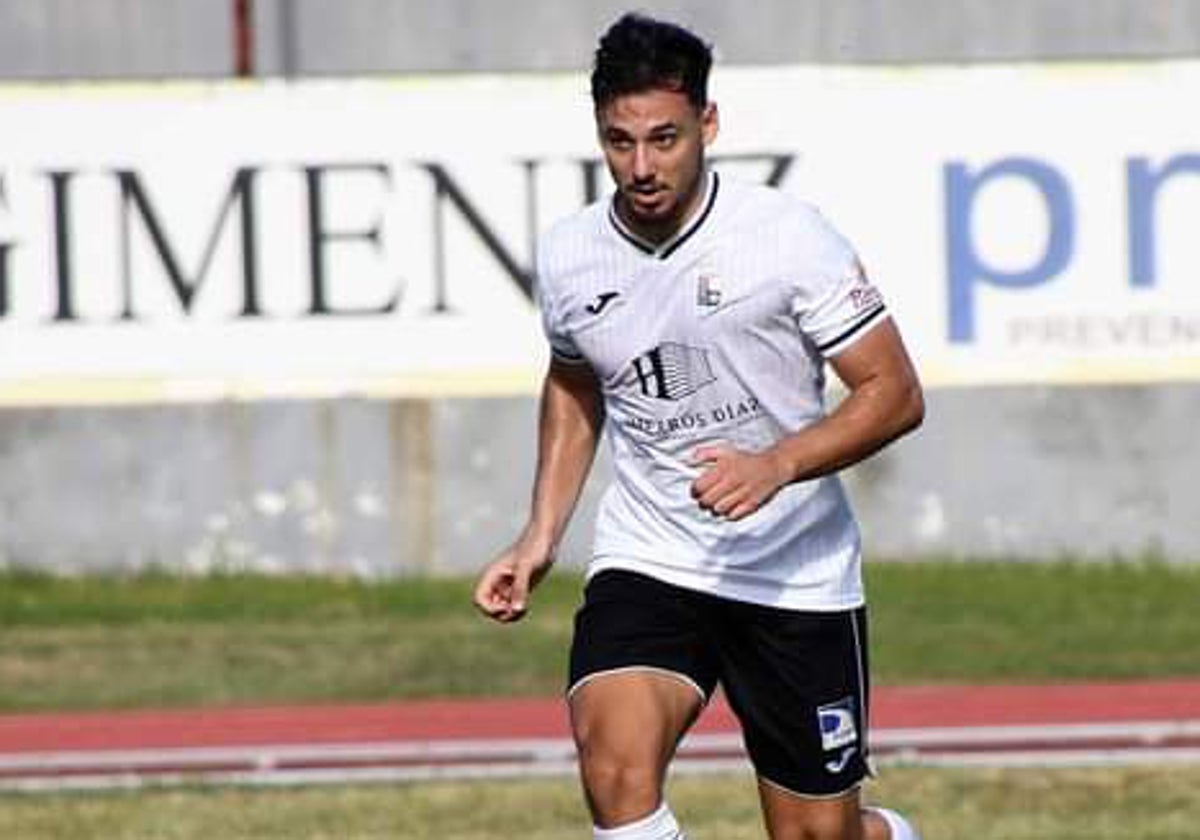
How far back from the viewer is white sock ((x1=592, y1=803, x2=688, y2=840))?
7.91 metres

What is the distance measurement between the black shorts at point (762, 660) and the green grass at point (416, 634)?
6.97 m

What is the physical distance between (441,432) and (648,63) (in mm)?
10174

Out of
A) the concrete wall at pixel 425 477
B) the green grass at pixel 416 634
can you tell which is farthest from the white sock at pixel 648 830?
the concrete wall at pixel 425 477

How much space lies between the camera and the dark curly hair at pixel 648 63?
7941mm

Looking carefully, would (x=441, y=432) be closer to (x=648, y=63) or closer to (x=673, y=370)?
(x=673, y=370)

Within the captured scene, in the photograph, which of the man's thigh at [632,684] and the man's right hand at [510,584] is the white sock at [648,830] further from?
the man's right hand at [510,584]

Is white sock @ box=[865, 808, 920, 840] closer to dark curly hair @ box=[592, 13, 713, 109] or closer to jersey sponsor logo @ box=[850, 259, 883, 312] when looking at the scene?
jersey sponsor logo @ box=[850, 259, 883, 312]

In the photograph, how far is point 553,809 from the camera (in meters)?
12.0

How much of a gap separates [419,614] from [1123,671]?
3579 mm

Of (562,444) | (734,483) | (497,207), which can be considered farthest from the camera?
(497,207)

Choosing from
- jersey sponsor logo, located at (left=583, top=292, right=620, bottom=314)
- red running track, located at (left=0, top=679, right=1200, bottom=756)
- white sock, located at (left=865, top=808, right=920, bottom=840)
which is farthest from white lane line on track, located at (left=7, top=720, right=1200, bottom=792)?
jersey sponsor logo, located at (left=583, top=292, right=620, bottom=314)

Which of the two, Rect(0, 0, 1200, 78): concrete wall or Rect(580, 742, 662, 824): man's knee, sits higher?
Rect(0, 0, 1200, 78): concrete wall

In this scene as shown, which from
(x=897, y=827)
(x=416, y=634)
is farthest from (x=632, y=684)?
(x=416, y=634)

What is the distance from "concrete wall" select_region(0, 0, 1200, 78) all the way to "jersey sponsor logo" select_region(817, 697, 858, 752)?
9725 millimetres
